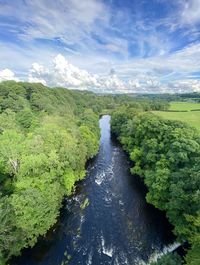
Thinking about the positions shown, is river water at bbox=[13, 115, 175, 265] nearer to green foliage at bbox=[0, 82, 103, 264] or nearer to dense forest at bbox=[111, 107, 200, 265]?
green foliage at bbox=[0, 82, 103, 264]

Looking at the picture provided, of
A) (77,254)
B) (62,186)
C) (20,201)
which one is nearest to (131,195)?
(62,186)

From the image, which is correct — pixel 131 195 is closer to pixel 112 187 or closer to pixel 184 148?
pixel 112 187

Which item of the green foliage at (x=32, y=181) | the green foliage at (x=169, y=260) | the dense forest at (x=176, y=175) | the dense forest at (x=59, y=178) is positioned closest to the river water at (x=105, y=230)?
the dense forest at (x=59, y=178)

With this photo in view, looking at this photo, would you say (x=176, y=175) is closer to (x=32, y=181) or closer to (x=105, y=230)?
(x=105, y=230)

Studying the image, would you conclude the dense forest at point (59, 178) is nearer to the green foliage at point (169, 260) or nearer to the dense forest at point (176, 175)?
the dense forest at point (176, 175)

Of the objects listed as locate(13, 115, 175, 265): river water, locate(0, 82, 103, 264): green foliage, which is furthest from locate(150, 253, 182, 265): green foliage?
locate(0, 82, 103, 264): green foliage

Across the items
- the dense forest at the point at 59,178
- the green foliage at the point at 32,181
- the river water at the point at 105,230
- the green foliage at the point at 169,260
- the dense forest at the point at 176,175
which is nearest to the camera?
the green foliage at the point at 169,260

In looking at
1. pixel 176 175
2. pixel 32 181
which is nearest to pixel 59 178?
pixel 32 181

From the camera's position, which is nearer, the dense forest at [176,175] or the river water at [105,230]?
the dense forest at [176,175]
